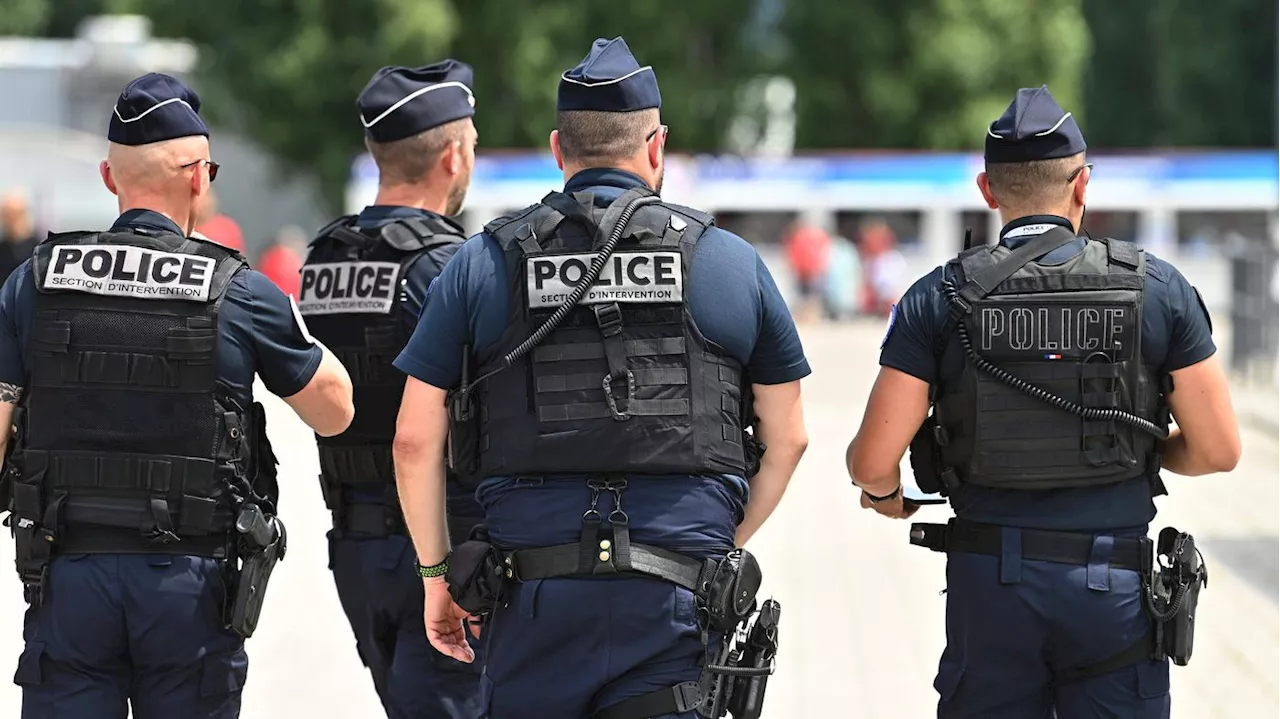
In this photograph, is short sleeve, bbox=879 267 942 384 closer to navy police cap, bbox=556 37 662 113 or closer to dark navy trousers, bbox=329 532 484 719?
navy police cap, bbox=556 37 662 113

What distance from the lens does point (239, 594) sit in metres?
4.14

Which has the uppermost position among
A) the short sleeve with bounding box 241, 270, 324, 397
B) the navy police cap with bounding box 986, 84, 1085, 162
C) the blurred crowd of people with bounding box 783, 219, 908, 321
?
the blurred crowd of people with bounding box 783, 219, 908, 321

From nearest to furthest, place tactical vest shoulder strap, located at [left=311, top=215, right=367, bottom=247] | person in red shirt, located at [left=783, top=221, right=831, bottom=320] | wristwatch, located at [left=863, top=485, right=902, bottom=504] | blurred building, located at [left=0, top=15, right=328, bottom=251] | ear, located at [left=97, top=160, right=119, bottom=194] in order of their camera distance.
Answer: ear, located at [left=97, top=160, right=119, bottom=194] < wristwatch, located at [left=863, top=485, right=902, bottom=504] < tactical vest shoulder strap, located at [left=311, top=215, right=367, bottom=247] < person in red shirt, located at [left=783, top=221, right=831, bottom=320] < blurred building, located at [left=0, top=15, right=328, bottom=251]

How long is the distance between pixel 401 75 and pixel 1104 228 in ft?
94.8

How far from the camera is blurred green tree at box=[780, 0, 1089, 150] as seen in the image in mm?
37500

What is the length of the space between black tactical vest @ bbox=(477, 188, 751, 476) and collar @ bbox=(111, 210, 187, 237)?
37.4 inches

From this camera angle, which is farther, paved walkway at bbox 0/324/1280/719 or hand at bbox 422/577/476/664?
paved walkway at bbox 0/324/1280/719

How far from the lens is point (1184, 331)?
13.6 feet

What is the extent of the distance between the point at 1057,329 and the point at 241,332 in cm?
189

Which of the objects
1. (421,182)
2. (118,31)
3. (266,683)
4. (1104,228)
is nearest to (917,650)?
(266,683)

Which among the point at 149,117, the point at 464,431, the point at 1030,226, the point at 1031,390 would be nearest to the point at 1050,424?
the point at 1031,390

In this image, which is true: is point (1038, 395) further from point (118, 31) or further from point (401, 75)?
point (118, 31)

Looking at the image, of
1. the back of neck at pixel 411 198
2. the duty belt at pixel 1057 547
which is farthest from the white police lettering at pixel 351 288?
the duty belt at pixel 1057 547

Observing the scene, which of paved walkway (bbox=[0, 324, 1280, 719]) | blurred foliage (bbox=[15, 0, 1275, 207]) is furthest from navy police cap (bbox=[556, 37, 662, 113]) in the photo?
blurred foliage (bbox=[15, 0, 1275, 207])
